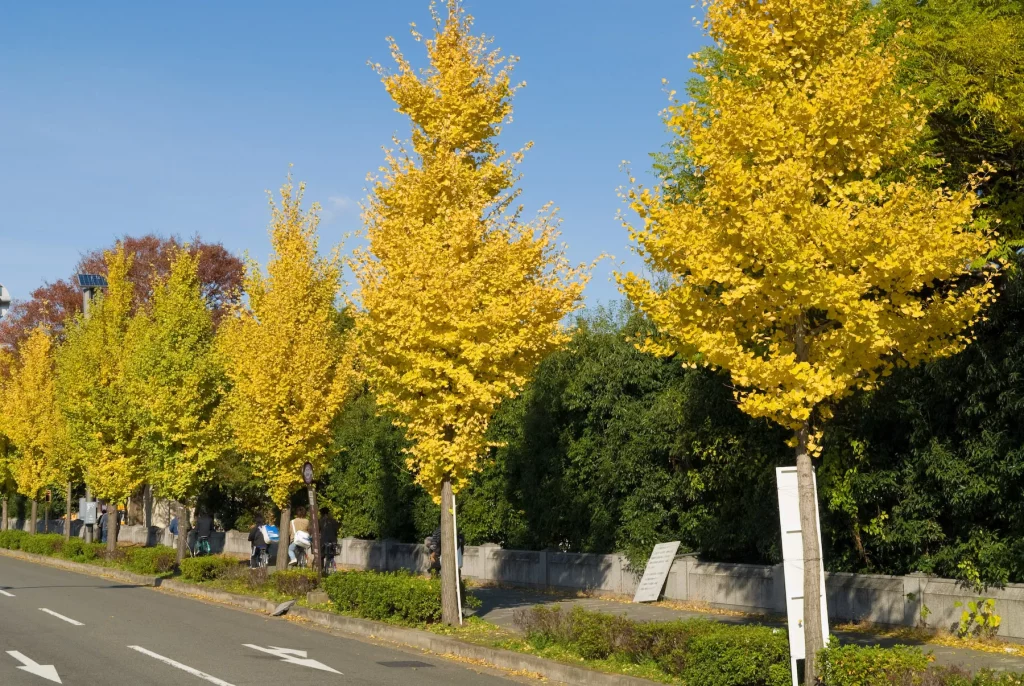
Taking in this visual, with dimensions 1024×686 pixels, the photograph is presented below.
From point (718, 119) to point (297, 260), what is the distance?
15.5 m

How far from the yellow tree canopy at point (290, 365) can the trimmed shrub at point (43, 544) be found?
16805 mm

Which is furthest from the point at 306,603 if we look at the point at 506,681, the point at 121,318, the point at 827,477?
the point at 121,318

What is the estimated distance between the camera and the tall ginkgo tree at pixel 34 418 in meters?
43.0

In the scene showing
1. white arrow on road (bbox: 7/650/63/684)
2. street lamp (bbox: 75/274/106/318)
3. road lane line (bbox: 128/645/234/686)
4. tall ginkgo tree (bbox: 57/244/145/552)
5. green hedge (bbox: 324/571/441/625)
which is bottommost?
road lane line (bbox: 128/645/234/686)

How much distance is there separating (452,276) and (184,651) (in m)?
6.42

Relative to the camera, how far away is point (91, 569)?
32594 mm

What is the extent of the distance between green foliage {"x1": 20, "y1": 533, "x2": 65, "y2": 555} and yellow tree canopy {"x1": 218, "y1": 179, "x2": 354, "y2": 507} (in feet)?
54.9

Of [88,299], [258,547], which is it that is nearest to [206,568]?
[258,547]

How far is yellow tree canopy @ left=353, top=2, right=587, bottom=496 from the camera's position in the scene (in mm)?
15773

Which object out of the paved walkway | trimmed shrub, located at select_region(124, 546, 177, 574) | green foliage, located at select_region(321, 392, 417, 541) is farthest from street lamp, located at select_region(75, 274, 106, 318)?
the paved walkway

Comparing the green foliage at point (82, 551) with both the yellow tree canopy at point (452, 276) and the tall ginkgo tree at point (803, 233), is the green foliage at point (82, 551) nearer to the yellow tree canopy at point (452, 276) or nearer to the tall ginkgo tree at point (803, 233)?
the yellow tree canopy at point (452, 276)

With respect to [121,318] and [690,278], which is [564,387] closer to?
[690,278]

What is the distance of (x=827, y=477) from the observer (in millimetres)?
16500

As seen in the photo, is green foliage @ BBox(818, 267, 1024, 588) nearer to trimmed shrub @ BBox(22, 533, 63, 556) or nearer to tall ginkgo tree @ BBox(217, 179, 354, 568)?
tall ginkgo tree @ BBox(217, 179, 354, 568)
